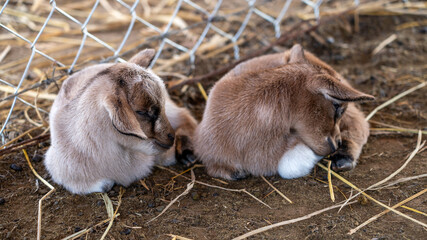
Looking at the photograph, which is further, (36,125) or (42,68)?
(42,68)

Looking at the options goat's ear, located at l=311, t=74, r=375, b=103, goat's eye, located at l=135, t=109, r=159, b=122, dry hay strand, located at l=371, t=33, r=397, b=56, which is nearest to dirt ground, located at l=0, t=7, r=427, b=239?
goat's eye, located at l=135, t=109, r=159, b=122

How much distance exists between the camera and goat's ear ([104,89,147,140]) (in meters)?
2.63

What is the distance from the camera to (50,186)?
320cm

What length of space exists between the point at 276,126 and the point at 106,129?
1099mm

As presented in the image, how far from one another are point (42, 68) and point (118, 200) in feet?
6.88

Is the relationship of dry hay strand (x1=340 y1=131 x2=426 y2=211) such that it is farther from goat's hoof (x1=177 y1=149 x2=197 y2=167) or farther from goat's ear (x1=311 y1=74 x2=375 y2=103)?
goat's hoof (x1=177 y1=149 x2=197 y2=167)

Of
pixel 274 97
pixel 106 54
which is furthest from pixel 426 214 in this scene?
pixel 106 54

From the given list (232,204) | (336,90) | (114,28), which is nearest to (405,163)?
(336,90)

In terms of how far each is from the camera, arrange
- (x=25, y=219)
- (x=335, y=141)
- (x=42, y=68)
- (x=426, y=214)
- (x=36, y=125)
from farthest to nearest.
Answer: (x=42, y=68), (x=36, y=125), (x=335, y=141), (x=25, y=219), (x=426, y=214)

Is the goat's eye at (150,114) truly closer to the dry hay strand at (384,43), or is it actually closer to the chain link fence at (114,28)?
the chain link fence at (114,28)

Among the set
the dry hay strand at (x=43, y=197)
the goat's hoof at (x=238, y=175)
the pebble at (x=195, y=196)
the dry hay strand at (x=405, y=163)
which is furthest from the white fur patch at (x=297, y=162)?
the dry hay strand at (x=43, y=197)

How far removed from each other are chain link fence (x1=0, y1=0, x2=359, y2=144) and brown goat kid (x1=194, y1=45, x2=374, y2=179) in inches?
52.7

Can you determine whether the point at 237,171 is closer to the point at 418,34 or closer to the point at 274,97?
the point at 274,97

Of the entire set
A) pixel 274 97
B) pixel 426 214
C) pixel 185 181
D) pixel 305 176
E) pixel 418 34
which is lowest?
pixel 185 181
